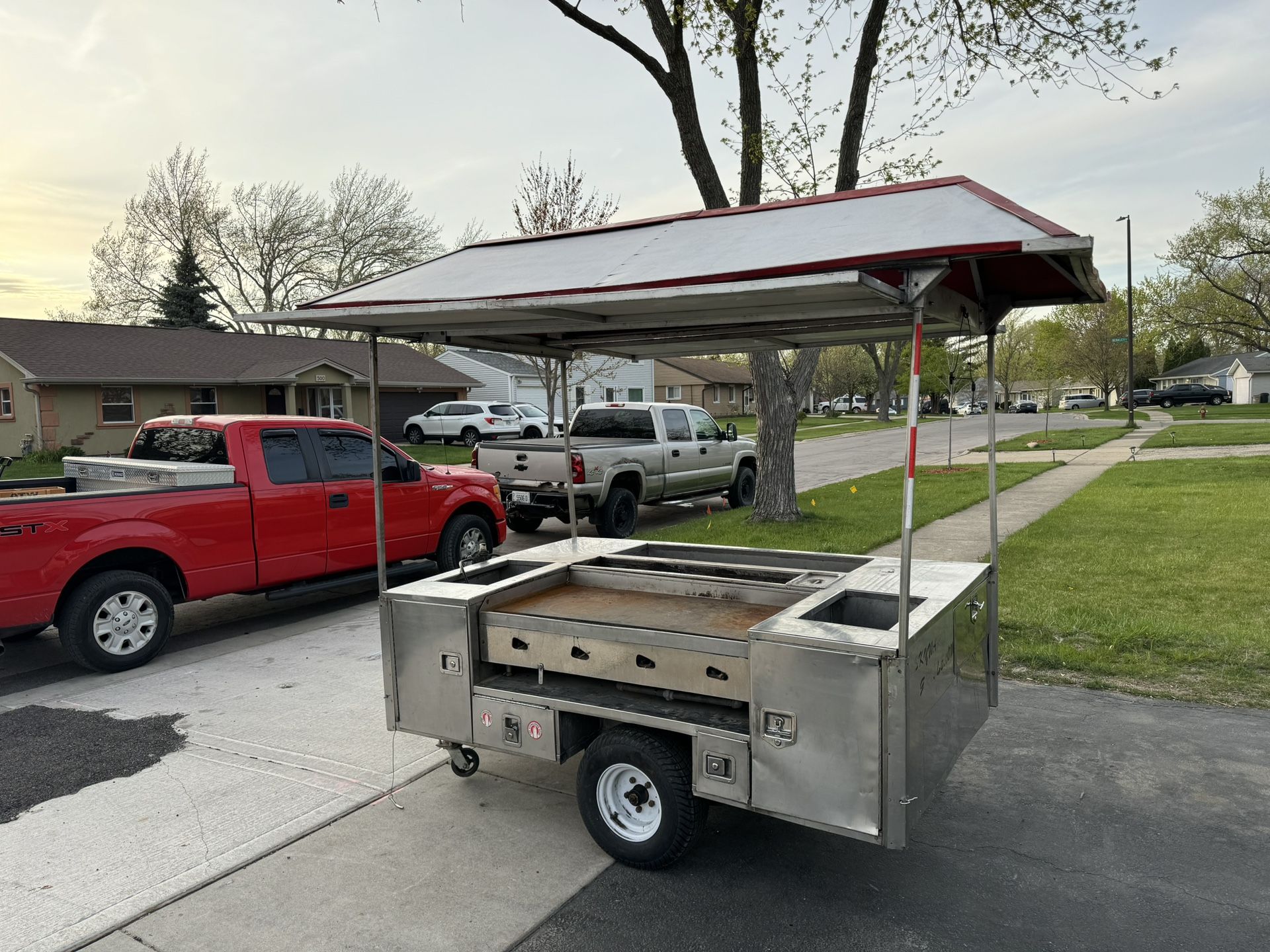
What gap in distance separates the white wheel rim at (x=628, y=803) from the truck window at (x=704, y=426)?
1060 cm

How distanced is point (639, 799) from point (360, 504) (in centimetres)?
525

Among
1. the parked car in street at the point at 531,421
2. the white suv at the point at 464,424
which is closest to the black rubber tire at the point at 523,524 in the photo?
the white suv at the point at 464,424

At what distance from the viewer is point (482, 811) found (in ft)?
13.9

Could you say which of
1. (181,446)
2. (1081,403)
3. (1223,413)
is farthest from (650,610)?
(1081,403)

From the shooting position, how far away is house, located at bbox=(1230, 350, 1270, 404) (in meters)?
77.5

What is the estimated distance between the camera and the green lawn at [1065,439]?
1088 inches

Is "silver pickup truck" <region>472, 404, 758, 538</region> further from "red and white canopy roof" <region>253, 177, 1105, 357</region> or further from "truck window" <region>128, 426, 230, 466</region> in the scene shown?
"red and white canopy roof" <region>253, 177, 1105, 357</region>

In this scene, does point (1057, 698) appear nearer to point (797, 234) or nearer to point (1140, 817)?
point (1140, 817)

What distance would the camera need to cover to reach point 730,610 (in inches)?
169

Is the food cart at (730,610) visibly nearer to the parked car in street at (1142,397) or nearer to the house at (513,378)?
the house at (513,378)

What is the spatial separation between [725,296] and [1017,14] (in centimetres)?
1118

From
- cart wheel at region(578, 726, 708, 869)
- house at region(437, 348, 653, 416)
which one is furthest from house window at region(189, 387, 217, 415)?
cart wheel at region(578, 726, 708, 869)

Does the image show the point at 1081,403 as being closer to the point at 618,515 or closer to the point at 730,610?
the point at 618,515

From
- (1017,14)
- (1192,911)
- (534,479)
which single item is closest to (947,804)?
(1192,911)
